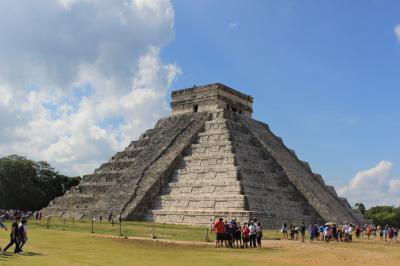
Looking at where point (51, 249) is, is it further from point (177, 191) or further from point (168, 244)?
point (177, 191)

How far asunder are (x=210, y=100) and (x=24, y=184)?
24443mm

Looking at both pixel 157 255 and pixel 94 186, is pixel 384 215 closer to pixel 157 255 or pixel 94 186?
pixel 94 186

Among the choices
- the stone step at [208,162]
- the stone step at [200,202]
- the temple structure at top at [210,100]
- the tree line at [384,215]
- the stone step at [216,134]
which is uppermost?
the temple structure at top at [210,100]

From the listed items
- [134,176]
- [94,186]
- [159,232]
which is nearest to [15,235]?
[159,232]

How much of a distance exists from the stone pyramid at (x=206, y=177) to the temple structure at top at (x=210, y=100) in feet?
0.30

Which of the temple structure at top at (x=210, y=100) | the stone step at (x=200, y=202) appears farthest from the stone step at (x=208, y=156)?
the temple structure at top at (x=210, y=100)

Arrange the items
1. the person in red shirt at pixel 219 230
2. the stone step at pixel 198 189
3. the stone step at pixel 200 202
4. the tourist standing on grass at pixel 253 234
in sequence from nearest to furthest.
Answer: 1. the person in red shirt at pixel 219 230
2. the tourist standing on grass at pixel 253 234
3. the stone step at pixel 200 202
4. the stone step at pixel 198 189

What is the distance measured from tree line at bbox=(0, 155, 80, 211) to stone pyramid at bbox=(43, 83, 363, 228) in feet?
46.8

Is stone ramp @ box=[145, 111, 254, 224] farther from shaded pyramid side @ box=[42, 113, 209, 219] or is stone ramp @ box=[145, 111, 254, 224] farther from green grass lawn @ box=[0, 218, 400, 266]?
green grass lawn @ box=[0, 218, 400, 266]

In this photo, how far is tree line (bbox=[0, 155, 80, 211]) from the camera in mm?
53656

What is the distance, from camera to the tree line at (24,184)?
5366cm

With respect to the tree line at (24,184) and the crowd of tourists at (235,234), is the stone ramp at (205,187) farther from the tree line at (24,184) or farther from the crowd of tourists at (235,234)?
the tree line at (24,184)

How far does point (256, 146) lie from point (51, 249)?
88.0ft

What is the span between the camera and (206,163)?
121 ft
